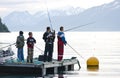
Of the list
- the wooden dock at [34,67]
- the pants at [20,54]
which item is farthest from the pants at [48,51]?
the pants at [20,54]

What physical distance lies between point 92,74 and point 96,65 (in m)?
4.86

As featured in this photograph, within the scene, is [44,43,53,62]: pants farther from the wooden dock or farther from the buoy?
the buoy

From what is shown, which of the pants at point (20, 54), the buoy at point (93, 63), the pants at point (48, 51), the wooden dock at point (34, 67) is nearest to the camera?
the wooden dock at point (34, 67)

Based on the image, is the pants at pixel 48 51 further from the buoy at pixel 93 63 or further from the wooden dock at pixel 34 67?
the buoy at pixel 93 63

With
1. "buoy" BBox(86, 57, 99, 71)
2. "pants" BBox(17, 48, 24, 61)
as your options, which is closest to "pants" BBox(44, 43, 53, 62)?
"pants" BBox(17, 48, 24, 61)

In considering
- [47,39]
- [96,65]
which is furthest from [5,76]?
[96,65]

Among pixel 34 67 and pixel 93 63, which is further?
pixel 93 63

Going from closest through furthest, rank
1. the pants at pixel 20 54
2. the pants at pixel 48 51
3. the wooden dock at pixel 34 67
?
the wooden dock at pixel 34 67 → the pants at pixel 48 51 → the pants at pixel 20 54

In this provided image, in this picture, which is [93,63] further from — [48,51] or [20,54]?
[20,54]

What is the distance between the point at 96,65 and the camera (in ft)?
135

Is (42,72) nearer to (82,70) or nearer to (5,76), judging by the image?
(5,76)

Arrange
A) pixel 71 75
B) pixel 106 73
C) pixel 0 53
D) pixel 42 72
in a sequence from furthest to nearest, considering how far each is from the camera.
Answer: pixel 0 53 < pixel 106 73 < pixel 71 75 < pixel 42 72

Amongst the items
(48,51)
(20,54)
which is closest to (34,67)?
(48,51)

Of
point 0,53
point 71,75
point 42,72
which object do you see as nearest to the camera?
point 42,72
